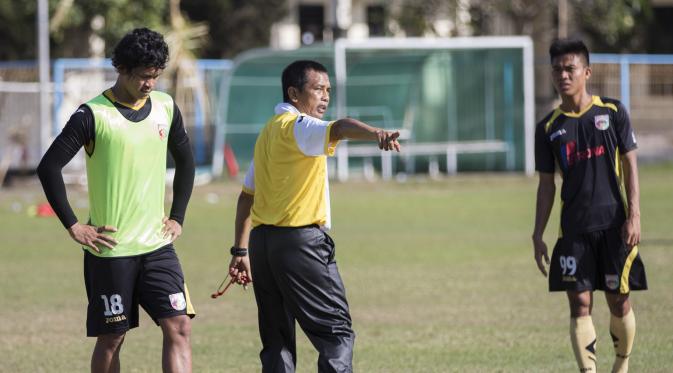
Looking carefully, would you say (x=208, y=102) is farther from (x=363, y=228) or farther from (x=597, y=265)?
(x=597, y=265)

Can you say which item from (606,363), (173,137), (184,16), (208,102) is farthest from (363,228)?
(184,16)

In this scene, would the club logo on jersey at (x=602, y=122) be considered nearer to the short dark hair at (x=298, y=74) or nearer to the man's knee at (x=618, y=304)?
the man's knee at (x=618, y=304)

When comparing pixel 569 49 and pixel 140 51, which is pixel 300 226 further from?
pixel 569 49

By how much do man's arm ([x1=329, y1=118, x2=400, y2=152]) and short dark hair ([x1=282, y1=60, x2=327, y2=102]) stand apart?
2.00 ft

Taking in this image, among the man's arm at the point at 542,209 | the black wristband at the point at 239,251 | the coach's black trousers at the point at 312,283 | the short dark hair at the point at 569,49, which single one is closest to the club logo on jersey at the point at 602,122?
the short dark hair at the point at 569,49

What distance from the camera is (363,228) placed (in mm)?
18938

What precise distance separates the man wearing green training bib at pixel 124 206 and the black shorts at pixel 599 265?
2345 mm

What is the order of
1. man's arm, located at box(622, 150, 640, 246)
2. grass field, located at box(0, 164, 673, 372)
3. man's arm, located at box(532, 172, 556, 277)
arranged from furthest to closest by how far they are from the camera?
grass field, located at box(0, 164, 673, 372), man's arm, located at box(532, 172, 556, 277), man's arm, located at box(622, 150, 640, 246)

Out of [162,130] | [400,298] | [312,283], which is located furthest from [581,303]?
[400,298]

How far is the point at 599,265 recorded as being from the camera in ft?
25.2

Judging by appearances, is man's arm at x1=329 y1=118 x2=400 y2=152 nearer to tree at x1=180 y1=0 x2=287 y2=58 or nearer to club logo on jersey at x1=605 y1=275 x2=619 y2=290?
club logo on jersey at x1=605 y1=275 x2=619 y2=290

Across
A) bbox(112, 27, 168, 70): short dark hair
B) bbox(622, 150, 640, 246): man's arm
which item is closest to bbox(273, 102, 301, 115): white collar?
bbox(112, 27, 168, 70): short dark hair

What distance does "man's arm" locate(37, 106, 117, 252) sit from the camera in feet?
21.4

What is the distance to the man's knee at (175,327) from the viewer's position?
661 cm
